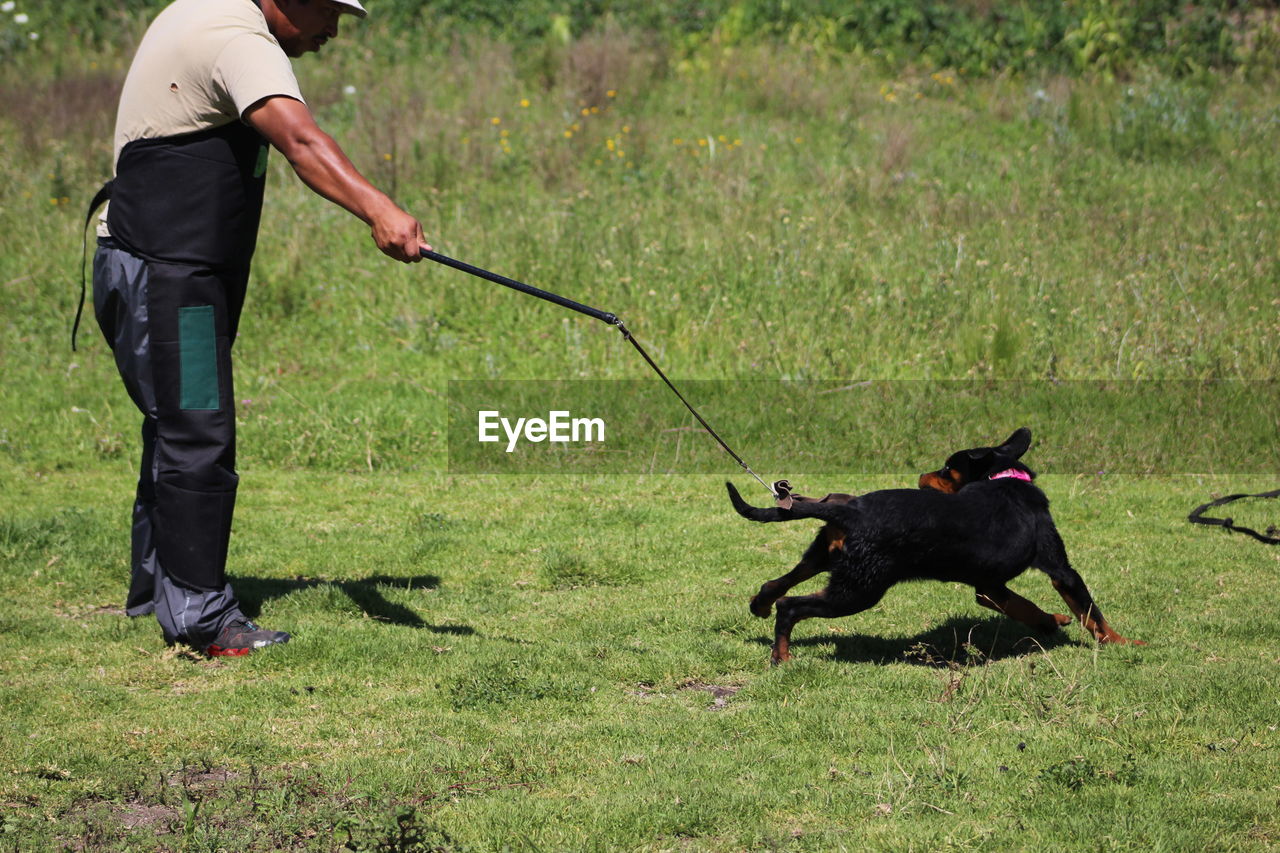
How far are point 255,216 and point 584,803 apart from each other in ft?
8.77

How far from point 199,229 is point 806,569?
2647 millimetres

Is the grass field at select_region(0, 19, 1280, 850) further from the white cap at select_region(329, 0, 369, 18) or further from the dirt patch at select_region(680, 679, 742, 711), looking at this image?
the white cap at select_region(329, 0, 369, 18)

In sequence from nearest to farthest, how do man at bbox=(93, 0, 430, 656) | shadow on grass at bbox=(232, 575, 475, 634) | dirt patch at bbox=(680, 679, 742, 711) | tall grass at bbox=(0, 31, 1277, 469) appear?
man at bbox=(93, 0, 430, 656), dirt patch at bbox=(680, 679, 742, 711), shadow on grass at bbox=(232, 575, 475, 634), tall grass at bbox=(0, 31, 1277, 469)

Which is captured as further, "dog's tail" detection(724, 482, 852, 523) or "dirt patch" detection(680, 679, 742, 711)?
"dog's tail" detection(724, 482, 852, 523)

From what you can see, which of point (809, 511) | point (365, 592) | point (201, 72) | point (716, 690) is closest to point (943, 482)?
point (809, 511)

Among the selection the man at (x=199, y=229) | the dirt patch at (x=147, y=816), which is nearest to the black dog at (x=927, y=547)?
the man at (x=199, y=229)

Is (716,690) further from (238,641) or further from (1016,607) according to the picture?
(238,641)

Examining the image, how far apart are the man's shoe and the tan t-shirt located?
193 centimetres

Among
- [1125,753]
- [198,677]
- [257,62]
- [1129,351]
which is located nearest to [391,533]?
[198,677]

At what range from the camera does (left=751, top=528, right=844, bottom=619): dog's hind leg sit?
4.85m

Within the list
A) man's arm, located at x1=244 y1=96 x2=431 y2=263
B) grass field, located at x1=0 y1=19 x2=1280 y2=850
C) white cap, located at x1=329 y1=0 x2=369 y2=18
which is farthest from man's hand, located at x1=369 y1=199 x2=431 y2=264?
grass field, located at x1=0 y1=19 x2=1280 y2=850

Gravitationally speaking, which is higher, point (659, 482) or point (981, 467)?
point (981, 467)

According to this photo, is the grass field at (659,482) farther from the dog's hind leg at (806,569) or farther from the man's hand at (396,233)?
the man's hand at (396,233)

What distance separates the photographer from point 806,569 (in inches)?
198
